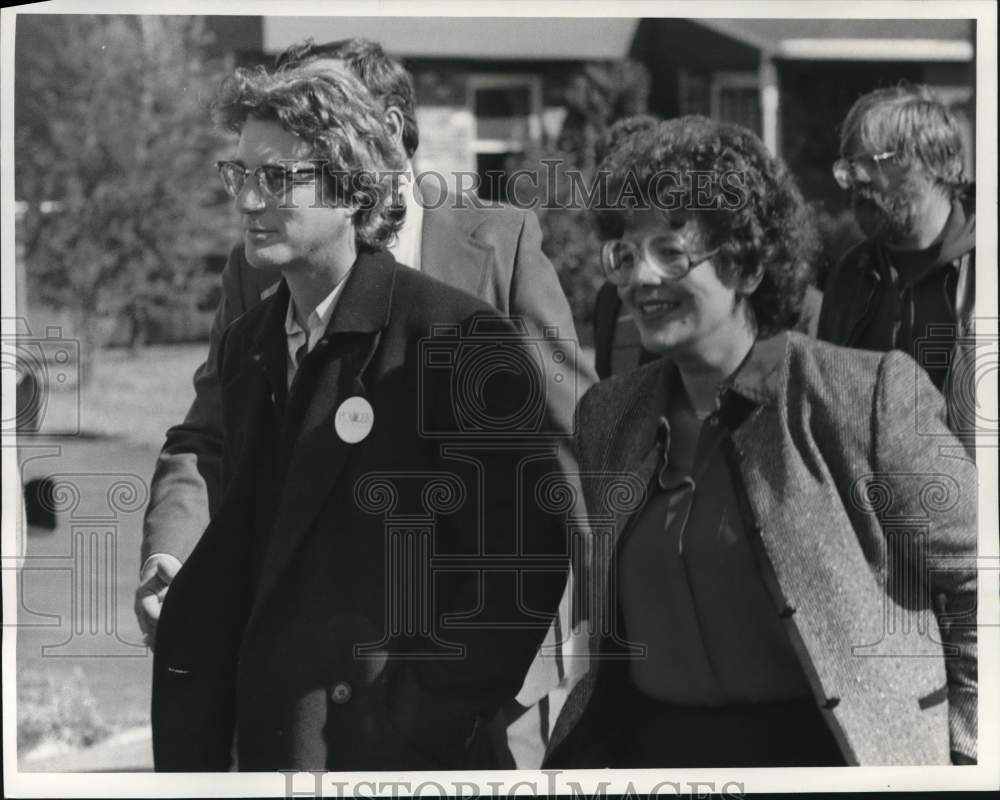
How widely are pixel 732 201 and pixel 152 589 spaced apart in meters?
1.72

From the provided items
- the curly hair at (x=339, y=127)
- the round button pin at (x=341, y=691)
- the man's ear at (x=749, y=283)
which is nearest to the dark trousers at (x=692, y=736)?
the round button pin at (x=341, y=691)

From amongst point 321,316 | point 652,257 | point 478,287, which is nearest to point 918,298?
point 652,257

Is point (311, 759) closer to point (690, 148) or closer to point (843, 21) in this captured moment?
point (690, 148)

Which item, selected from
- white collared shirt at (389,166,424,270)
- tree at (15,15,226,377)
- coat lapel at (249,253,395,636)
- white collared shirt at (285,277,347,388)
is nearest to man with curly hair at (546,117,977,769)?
white collared shirt at (389,166,424,270)

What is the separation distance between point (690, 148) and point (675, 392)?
0.56 m

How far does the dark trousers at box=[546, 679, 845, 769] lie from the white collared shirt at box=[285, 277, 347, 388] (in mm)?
1082

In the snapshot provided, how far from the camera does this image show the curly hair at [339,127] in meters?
3.14

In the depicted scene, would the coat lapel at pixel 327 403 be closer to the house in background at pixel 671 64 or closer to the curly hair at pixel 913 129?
the house in background at pixel 671 64

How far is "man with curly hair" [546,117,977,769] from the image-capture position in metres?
2.76

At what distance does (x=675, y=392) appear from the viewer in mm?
2928

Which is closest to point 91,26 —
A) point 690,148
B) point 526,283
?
point 526,283

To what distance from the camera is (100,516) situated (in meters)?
3.35

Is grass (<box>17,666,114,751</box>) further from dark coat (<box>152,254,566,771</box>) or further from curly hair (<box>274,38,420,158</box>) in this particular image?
curly hair (<box>274,38,420,158</box>)

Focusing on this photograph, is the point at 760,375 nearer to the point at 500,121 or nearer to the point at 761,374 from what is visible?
the point at 761,374
